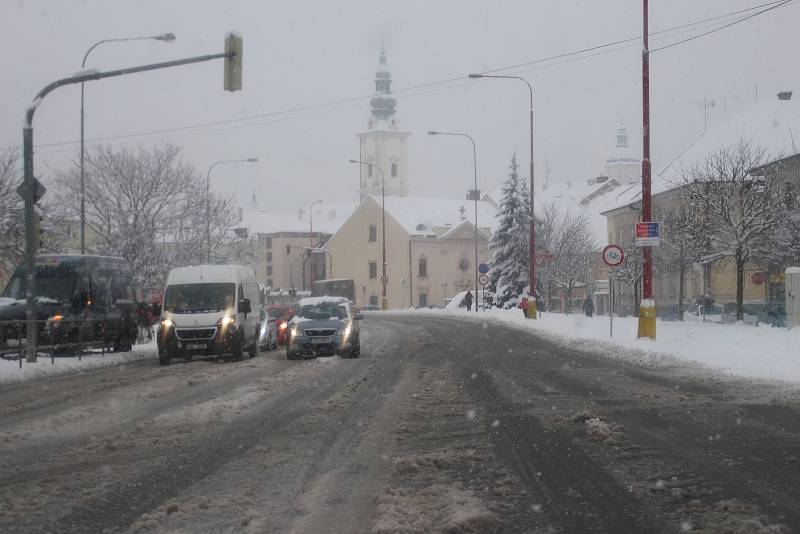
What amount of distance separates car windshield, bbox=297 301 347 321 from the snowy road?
8.19 metres

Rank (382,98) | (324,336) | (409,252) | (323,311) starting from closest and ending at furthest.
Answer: (324,336) < (323,311) < (409,252) < (382,98)

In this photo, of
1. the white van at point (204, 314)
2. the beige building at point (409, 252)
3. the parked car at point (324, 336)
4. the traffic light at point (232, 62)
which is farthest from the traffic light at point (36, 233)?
the beige building at point (409, 252)

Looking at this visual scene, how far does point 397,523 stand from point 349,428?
4.64 metres

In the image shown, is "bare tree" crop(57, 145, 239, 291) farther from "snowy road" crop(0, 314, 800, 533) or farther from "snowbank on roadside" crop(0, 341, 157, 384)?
"snowy road" crop(0, 314, 800, 533)

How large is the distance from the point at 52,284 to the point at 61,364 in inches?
169

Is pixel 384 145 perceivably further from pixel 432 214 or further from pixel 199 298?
pixel 199 298

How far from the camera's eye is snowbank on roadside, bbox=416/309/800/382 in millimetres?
18438

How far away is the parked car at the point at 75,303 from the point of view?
2484 centimetres

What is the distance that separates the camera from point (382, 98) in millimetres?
139625

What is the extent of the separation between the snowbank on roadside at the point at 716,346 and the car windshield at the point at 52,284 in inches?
546

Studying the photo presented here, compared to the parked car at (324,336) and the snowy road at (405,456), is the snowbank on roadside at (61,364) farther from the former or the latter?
the parked car at (324,336)

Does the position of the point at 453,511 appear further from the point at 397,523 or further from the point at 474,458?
the point at 474,458

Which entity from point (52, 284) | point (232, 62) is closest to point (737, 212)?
point (232, 62)

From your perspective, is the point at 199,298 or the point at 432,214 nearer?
the point at 199,298
